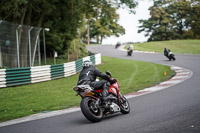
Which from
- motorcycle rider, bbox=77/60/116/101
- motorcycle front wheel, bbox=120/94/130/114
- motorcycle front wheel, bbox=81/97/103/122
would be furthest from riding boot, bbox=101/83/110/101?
motorcycle front wheel, bbox=120/94/130/114

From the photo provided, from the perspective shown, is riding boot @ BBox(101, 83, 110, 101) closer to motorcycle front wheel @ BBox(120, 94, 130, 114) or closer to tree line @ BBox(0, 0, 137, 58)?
motorcycle front wheel @ BBox(120, 94, 130, 114)

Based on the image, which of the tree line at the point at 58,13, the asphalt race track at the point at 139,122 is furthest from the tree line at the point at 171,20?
the asphalt race track at the point at 139,122

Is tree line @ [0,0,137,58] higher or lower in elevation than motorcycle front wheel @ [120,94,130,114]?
higher

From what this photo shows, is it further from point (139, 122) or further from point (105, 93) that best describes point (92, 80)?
point (139, 122)

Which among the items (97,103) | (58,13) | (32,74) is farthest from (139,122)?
(58,13)

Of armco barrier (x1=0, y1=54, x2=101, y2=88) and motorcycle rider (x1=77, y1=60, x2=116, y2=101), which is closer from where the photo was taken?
motorcycle rider (x1=77, y1=60, x2=116, y2=101)

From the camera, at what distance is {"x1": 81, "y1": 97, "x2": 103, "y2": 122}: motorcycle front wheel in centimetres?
697

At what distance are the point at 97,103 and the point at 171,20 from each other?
7551 cm

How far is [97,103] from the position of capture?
7234mm

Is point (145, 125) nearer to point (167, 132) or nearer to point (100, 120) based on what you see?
point (167, 132)

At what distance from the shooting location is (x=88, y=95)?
24.1ft

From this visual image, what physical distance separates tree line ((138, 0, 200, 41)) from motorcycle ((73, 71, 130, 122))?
71579 millimetres

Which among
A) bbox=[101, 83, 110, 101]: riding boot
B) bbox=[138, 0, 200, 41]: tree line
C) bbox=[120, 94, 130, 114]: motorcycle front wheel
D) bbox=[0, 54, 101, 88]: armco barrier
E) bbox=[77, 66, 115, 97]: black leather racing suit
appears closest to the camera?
bbox=[101, 83, 110, 101]: riding boot

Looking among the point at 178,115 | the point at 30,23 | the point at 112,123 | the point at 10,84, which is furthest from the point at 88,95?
the point at 30,23
